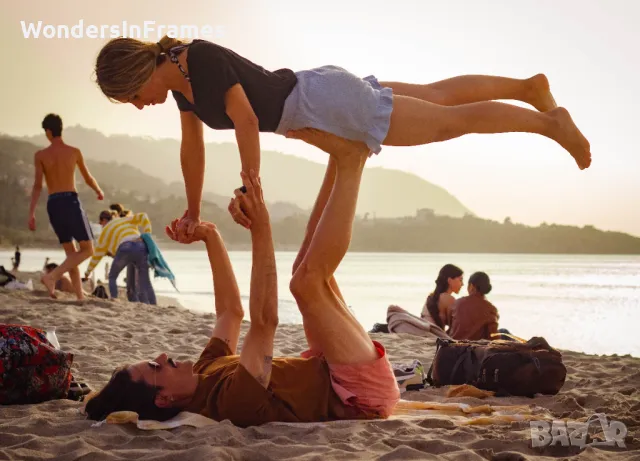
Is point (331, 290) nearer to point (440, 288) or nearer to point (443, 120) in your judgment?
point (443, 120)

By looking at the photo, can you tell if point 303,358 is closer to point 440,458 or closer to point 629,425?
point 440,458

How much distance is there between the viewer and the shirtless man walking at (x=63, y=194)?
8.55m

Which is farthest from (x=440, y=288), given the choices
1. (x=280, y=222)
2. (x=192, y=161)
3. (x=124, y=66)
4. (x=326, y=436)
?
(x=280, y=222)

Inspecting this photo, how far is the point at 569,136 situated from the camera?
3502 millimetres

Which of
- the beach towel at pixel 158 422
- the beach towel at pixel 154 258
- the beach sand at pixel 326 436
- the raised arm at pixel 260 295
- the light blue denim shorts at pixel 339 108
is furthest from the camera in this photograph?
the beach towel at pixel 154 258

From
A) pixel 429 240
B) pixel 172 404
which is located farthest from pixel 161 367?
pixel 429 240

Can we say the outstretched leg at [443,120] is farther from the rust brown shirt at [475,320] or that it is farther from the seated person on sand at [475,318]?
the rust brown shirt at [475,320]

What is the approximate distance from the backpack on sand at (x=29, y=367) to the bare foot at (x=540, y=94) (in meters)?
2.84

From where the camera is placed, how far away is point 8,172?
45.8 metres

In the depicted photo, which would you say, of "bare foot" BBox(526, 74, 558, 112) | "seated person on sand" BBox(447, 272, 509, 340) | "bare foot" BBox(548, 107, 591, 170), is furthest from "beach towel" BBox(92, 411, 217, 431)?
"seated person on sand" BBox(447, 272, 509, 340)

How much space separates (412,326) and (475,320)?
1.01 metres

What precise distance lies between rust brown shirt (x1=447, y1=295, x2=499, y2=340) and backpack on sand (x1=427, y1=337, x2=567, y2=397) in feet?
5.43

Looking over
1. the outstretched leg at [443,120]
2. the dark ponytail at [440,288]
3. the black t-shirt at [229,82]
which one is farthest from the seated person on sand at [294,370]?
the dark ponytail at [440,288]

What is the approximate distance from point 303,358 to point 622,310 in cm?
1131
